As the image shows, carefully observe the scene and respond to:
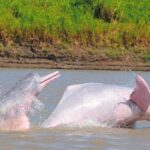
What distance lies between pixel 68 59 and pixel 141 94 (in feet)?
51.8

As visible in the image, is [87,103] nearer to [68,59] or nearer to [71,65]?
[71,65]

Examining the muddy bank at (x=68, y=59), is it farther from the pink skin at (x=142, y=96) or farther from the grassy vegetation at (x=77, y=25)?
the pink skin at (x=142, y=96)

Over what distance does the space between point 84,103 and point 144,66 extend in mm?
15436

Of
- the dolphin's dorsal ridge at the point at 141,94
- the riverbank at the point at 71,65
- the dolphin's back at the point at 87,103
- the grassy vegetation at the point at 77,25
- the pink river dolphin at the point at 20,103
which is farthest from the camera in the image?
the grassy vegetation at the point at 77,25

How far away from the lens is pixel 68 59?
2758cm

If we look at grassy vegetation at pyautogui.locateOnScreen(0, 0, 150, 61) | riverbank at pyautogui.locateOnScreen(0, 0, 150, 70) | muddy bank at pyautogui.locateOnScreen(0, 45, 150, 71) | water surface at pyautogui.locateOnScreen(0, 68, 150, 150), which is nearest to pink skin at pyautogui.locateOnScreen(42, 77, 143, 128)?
water surface at pyautogui.locateOnScreen(0, 68, 150, 150)

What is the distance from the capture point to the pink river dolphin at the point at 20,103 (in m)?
11.2

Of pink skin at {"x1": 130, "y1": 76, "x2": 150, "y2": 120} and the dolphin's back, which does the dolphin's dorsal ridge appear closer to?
pink skin at {"x1": 130, "y1": 76, "x2": 150, "y2": 120}

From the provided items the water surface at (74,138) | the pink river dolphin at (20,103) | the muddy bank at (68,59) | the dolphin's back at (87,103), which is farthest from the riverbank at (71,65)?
the pink river dolphin at (20,103)

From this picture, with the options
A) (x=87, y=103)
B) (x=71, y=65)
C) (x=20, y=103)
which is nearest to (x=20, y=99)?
(x=20, y=103)

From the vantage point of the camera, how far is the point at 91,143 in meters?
10.2

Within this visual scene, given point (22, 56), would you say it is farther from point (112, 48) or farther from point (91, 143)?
point (91, 143)

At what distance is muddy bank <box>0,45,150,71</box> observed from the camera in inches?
1054

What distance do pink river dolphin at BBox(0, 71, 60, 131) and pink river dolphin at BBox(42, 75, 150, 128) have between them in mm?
416
